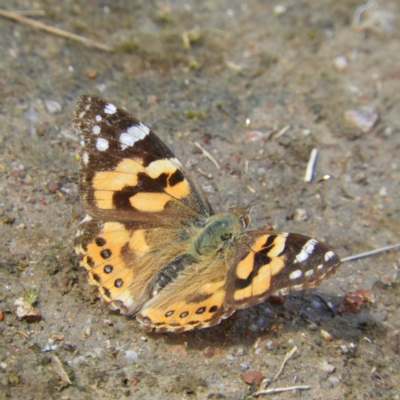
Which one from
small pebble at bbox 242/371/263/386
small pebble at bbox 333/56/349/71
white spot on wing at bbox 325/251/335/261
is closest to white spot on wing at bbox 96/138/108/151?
white spot on wing at bbox 325/251/335/261

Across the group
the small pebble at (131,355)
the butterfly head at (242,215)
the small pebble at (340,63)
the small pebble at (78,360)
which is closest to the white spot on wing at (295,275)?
the butterfly head at (242,215)

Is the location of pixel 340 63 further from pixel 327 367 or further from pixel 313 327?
pixel 327 367

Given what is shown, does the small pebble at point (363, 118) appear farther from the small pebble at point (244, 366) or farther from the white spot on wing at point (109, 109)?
the small pebble at point (244, 366)

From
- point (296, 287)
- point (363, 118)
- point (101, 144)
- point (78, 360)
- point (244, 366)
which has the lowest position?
point (244, 366)

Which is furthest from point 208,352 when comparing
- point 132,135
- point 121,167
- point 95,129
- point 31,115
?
point 31,115

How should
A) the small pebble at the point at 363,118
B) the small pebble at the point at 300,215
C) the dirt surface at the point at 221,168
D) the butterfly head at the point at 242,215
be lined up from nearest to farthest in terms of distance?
the dirt surface at the point at 221,168 < the butterfly head at the point at 242,215 < the small pebble at the point at 300,215 < the small pebble at the point at 363,118

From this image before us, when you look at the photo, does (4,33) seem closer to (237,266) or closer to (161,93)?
(161,93)

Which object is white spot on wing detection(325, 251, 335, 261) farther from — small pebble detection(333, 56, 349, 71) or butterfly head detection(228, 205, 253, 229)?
small pebble detection(333, 56, 349, 71)

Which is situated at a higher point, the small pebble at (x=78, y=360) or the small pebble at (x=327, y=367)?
the small pebble at (x=78, y=360)
